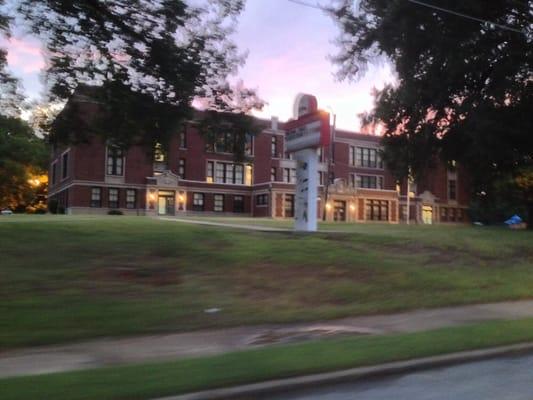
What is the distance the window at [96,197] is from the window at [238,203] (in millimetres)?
15900

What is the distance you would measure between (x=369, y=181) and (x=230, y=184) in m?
21.2

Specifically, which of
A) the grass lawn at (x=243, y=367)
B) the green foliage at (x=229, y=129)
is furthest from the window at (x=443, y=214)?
the grass lawn at (x=243, y=367)

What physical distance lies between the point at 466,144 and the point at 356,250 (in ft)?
44.5

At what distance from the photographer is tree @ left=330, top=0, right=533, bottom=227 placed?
77.7 ft

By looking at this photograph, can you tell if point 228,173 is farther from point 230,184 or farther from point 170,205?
point 170,205

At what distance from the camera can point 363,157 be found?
83.6 m

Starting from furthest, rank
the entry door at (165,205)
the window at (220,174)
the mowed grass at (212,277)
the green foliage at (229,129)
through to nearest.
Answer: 1. the window at (220,174)
2. the entry door at (165,205)
3. the green foliage at (229,129)
4. the mowed grass at (212,277)

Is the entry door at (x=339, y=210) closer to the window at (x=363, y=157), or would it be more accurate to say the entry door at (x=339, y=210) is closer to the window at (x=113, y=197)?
the window at (x=363, y=157)

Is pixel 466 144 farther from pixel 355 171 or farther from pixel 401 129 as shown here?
pixel 355 171

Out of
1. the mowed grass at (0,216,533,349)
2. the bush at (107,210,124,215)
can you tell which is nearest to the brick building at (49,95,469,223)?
the bush at (107,210,124,215)

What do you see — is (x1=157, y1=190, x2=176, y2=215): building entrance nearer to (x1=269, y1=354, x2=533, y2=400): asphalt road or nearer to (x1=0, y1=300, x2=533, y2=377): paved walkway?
(x1=0, y1=300, x2=533, y2=377): paved walkway

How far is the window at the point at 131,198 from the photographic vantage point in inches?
2596

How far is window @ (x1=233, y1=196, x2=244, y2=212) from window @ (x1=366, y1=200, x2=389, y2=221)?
1677 cm

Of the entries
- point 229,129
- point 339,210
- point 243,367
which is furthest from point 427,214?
point 243,367
